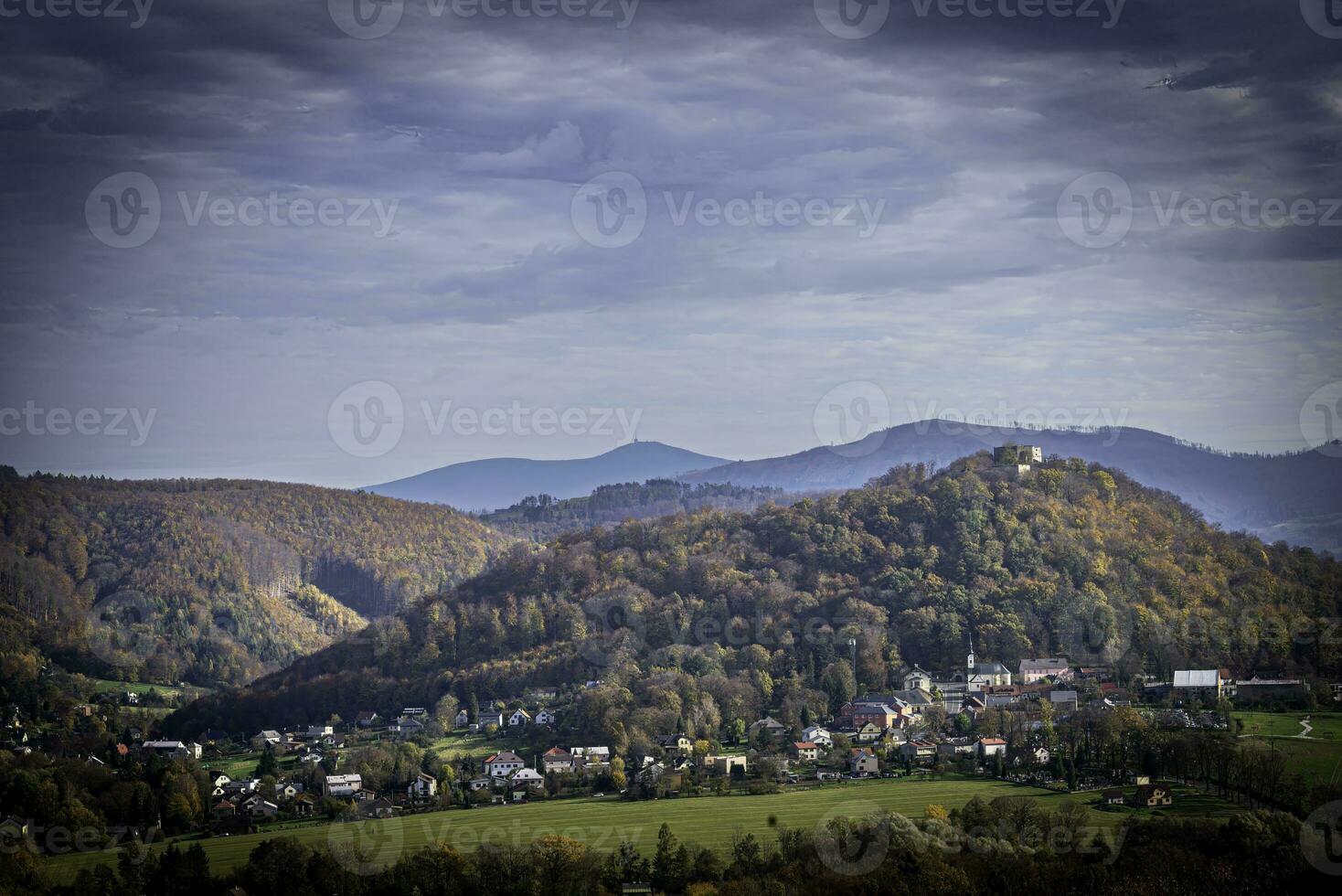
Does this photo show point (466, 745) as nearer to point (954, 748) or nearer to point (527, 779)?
point (527, 779)

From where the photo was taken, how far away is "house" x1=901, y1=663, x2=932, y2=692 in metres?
54.6

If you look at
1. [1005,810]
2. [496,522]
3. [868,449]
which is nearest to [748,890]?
[1005,810]

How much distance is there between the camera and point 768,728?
5006cm

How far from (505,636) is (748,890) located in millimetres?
40157

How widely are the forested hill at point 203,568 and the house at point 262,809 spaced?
29.0 metres

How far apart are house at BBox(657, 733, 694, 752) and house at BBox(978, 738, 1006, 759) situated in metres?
10.1

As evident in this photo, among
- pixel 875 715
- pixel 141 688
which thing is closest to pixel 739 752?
pixel 875 715

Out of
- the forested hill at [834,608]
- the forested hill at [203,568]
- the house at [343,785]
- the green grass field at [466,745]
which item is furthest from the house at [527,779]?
the forested hill at [203,568]

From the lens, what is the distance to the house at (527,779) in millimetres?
44844

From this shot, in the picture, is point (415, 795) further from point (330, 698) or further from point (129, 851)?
point (330, 698)

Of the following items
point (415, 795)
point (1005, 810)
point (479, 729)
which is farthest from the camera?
point (479, 729)

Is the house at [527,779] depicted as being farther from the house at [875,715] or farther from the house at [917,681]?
the house at [917,681]

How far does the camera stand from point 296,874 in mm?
31281

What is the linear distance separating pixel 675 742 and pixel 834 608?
15.8m
